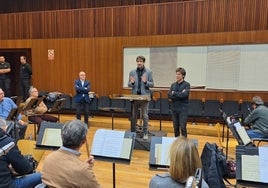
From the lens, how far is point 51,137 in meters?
3.70

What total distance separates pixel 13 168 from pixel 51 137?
0.77 meters

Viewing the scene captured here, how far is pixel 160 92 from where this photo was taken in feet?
27.8

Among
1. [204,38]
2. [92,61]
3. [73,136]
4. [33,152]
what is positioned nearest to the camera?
[73,136]

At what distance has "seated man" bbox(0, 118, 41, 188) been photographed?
2783 mm

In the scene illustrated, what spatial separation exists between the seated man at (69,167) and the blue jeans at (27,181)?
1.02 meters

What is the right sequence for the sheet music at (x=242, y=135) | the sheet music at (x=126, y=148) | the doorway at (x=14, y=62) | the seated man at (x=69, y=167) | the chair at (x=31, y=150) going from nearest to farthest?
the seated man at (x=69, y=167), the sheet music at (x=126, y=148), the chair at (x=31, y=150), the sheet music at (x=242, y=135), the doorway at (x=14, y=62)

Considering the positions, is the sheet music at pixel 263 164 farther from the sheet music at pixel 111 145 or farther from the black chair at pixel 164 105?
the black chair at pixel 164 105

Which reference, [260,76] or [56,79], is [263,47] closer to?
[260,76]

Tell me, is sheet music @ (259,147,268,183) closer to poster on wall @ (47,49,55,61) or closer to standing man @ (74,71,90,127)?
standing man @ (74,71,90,127)

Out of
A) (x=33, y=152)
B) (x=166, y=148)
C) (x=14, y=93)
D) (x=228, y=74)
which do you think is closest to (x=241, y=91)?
(x=228, y=74)

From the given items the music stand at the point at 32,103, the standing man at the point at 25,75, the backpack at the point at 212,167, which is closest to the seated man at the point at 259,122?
the backpack at the point at 212,167

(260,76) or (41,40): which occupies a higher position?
(41,40)

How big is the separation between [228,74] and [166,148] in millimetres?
5552

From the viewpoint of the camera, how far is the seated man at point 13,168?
9.13ft
